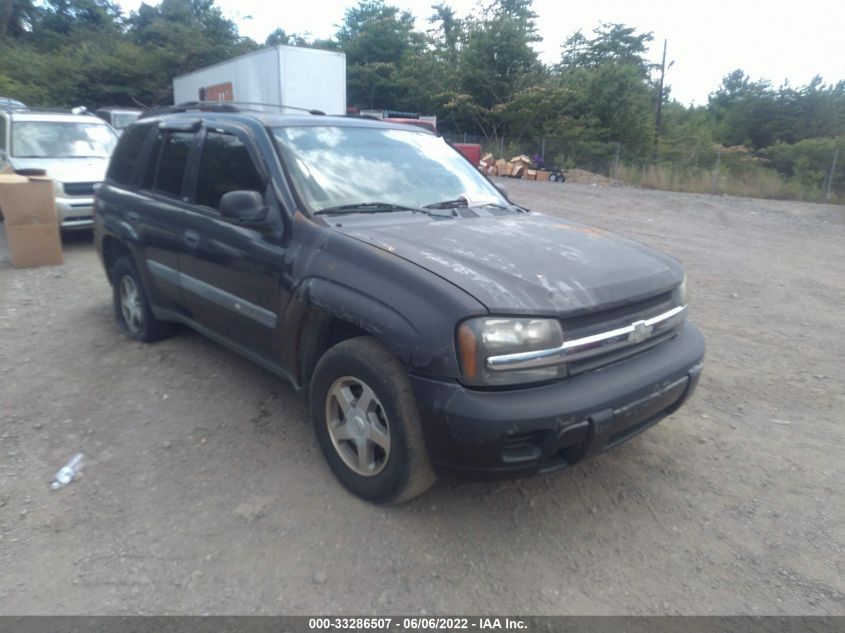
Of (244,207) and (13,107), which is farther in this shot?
(13,107)

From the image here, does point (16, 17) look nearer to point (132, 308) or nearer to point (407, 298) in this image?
point (132, 308)

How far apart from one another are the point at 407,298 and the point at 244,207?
119 centimetres

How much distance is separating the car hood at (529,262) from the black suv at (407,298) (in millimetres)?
12

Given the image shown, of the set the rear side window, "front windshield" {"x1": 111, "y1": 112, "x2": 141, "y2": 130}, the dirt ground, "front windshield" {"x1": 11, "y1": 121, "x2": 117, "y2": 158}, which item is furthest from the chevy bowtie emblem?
"front windshield" {"x1": 111, "y1": 112, "x2": 141, "y2": 130}

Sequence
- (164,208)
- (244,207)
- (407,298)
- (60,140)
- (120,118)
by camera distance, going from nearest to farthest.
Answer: (407,298), (244,207), (164,208), (60,140), (120,118)

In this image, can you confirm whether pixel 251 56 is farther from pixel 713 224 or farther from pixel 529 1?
pixel 529 1

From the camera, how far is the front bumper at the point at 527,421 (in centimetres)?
246

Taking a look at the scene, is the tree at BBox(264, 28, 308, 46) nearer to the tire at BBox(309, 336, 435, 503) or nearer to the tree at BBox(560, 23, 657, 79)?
the tree at BBox(560, 23, 657, 79)

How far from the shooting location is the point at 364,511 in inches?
118

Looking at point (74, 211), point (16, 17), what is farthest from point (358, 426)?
point (16, 17)

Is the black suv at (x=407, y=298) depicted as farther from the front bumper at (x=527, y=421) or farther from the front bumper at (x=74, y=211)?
the front bumper at (x=74, y=211)

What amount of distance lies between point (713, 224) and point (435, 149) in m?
10.8

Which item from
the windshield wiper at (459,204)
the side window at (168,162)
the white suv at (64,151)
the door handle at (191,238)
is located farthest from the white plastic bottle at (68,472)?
the white suv at (64,151)

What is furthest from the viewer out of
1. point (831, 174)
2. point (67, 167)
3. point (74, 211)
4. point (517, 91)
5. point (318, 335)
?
point (517, 91)
